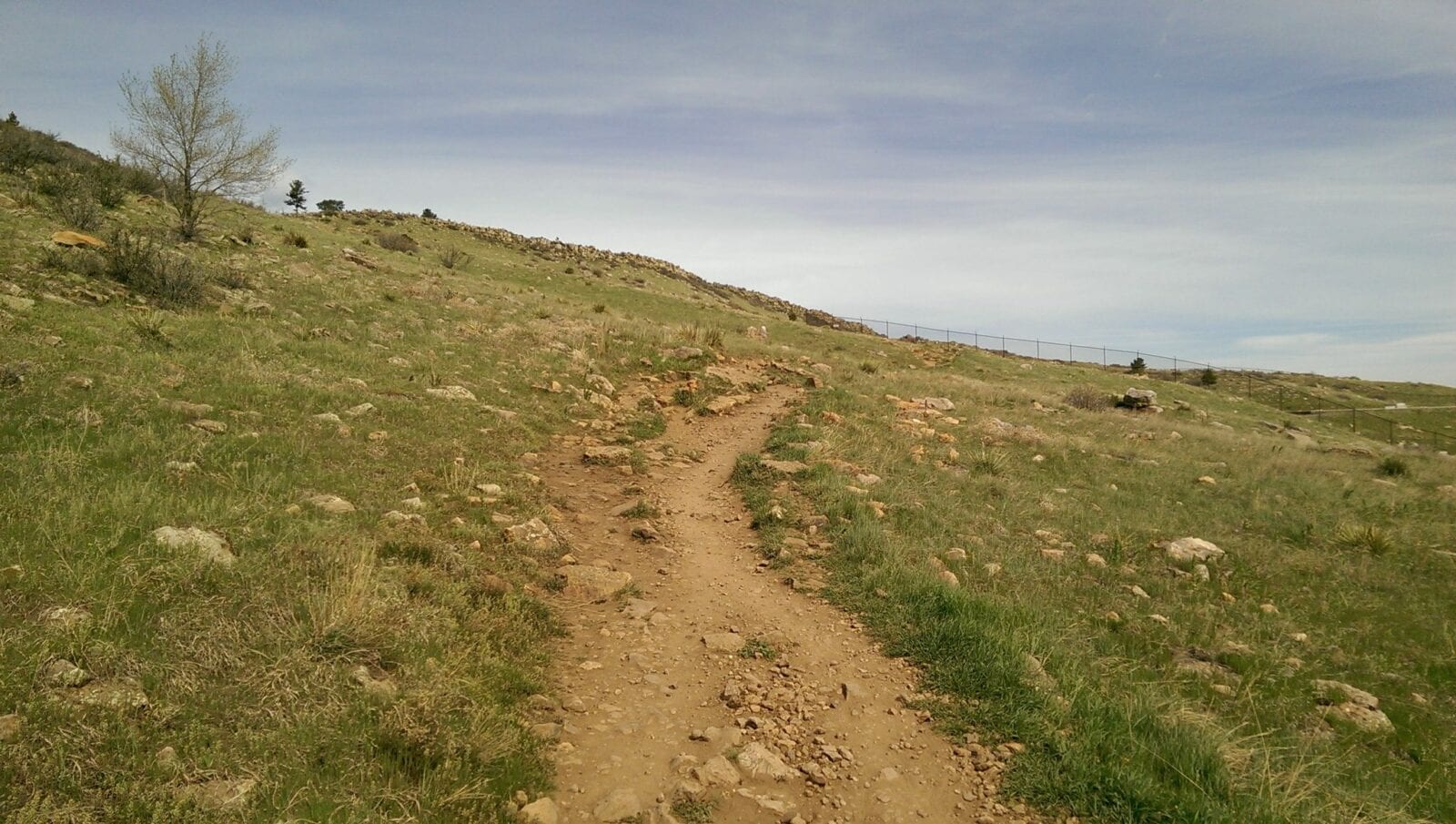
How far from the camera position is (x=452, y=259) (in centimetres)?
3178

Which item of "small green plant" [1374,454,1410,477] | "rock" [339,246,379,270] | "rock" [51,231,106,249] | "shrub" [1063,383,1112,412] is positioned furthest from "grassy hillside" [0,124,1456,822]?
"shrub" [1063,383,1112,412]

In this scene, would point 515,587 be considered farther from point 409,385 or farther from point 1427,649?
point 1427,649

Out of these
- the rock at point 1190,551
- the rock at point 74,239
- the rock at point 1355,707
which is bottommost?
the rock at point 1355,707

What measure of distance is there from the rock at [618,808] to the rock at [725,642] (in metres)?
1.88

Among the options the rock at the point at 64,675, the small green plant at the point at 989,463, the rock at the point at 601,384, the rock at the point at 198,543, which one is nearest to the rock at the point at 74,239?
the rock at the point at 601,384

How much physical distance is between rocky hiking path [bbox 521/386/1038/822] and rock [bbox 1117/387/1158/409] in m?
26.1

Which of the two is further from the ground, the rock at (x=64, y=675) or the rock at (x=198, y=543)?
the rock at (x=198, y=543)

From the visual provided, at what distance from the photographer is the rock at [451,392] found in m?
11.4

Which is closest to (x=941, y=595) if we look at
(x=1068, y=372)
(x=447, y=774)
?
(x=447, y=774)

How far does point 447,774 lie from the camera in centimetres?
375

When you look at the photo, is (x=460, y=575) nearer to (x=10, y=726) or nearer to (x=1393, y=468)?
(x=10, y=726)

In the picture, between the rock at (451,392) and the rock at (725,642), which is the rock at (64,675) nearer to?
the rock at (725,642)

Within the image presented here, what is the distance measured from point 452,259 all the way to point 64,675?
31030mm

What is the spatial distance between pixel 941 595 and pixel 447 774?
4.59 meters
